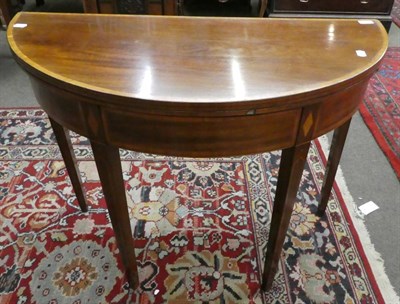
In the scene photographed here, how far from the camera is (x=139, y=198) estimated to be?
5.32 ft

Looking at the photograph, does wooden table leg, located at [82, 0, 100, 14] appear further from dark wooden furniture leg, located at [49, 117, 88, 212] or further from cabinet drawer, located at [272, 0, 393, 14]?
dark wooden furniture leg, located at [49, 117, 88, 212]

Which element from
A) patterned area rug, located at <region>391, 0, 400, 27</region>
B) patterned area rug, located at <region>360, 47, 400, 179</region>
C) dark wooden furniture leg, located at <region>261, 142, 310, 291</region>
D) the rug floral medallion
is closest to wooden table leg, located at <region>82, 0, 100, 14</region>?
the rug floral medallion

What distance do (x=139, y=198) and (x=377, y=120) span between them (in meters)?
1.46

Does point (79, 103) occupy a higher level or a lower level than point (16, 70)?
higher

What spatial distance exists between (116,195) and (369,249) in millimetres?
1007

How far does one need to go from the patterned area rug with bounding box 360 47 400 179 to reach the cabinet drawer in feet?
1.37

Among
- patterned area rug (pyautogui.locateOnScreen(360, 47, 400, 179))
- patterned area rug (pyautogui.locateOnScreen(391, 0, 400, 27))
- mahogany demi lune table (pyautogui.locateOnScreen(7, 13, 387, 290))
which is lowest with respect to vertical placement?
patterned area rug (pyautogui.locateOnScreen(391, 0, 400, 27))

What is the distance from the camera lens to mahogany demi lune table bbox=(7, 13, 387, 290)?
0.75 metres

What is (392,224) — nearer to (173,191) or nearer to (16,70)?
(173,191)

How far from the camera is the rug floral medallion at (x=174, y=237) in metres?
1.26

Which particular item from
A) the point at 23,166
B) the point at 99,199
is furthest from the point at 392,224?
the point at 23,166

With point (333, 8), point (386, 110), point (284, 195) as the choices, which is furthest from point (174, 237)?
point (333, 8)

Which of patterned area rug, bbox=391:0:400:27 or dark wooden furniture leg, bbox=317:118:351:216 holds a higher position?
dark wooden furniture leg, bbox=317:118:351:216

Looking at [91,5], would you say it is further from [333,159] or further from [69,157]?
[333,159]
